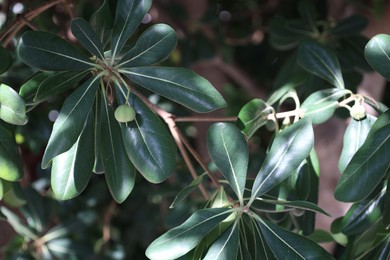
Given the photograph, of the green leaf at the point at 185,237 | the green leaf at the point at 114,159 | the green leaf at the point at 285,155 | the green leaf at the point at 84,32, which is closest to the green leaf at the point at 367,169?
the green leaf at the point at 285,155

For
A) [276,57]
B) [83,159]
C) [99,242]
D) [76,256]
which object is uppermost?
[276,57]

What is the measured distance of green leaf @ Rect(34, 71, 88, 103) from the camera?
2.79 ft

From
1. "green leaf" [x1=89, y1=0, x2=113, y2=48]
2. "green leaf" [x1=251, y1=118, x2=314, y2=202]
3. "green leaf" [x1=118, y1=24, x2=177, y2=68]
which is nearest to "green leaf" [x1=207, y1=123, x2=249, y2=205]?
"green leaf" [x1=251, y1=118, x2=314, y2=202]

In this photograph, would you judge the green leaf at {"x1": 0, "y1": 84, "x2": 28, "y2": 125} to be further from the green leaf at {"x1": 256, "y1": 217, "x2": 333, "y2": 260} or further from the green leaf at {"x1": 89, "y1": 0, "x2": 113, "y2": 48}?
the green leaf at {"x1": 256, "y1": 217, "x2": 333, "y2": 260}

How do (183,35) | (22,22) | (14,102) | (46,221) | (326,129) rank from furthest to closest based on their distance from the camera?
(183,35) → (326,129) → (46,221) → (22,22) → (14,102)

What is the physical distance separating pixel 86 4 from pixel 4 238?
69cm

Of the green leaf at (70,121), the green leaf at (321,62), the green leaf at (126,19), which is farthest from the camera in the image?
the green leaf at (321,62)

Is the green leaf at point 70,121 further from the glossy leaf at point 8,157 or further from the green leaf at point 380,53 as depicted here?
the green leaf at point 380,53

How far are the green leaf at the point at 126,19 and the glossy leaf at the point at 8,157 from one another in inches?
7.6

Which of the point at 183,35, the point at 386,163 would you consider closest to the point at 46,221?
the point at 183,35

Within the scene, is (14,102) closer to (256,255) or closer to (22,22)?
(22,22)

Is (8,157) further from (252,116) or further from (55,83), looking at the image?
(252,116)

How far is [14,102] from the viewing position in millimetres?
828

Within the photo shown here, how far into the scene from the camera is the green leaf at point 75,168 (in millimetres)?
890
